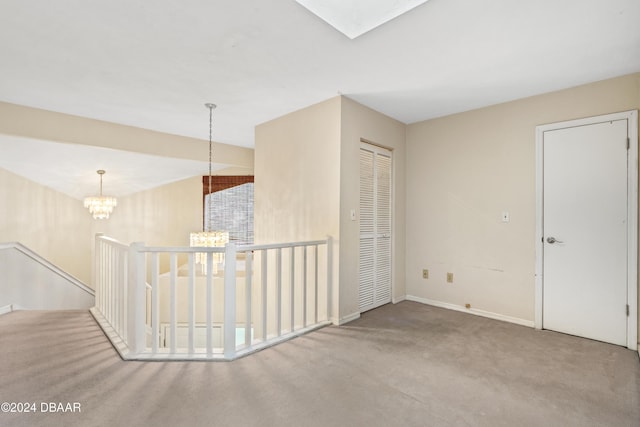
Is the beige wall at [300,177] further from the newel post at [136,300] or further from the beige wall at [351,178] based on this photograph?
the newel post at [136,300]

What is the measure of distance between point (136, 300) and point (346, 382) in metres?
1.68

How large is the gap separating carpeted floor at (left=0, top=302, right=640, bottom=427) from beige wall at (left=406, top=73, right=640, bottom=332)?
0.63 meters

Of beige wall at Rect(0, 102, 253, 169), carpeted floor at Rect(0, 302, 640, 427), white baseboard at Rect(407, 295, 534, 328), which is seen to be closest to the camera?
carpeted floor at Rect(0, 302, 640, 427)

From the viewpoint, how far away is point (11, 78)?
2.71 meters

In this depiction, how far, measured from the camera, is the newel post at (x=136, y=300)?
2.39 meters

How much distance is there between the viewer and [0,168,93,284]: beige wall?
4922 millimetres

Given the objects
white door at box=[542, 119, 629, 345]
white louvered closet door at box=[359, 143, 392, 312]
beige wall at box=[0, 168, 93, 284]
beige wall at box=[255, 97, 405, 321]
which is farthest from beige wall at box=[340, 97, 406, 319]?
beige wall at box=[0, 168, 93, 284]

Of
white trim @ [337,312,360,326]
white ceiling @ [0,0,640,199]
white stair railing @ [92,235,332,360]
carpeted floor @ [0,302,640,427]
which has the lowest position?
carpeted floor @ [0,302,640,427]

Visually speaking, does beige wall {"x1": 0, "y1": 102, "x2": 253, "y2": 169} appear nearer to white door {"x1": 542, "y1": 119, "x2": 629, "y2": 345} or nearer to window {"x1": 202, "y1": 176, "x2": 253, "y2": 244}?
window {"x1": 202, "y1": 176, "x2": 253, "y2": 244}

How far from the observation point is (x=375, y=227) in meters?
3.67

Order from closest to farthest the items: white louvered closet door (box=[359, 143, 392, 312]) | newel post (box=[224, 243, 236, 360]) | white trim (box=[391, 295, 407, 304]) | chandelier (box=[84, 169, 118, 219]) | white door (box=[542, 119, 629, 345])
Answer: newel post (box=[224, 243, 236, 360]) < white door (box=[542, 119, 629, 345]) < white louvered closet door (box=[359, 143, 392, 312]) < white trim (box=[391, 295, 407, 304]) < chandelier (box=[84, 169, 118, 219])

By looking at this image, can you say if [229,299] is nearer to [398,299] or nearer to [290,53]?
[290,53]

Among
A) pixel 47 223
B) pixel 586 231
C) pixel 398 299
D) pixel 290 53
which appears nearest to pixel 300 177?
pixel 290 53

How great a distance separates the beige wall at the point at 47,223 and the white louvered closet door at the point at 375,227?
5.46 meters
